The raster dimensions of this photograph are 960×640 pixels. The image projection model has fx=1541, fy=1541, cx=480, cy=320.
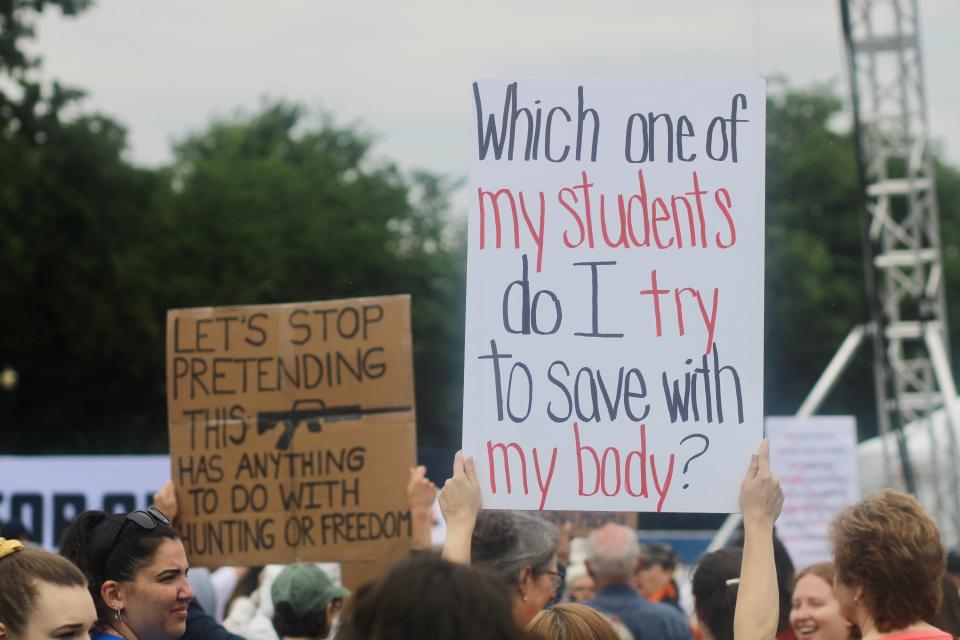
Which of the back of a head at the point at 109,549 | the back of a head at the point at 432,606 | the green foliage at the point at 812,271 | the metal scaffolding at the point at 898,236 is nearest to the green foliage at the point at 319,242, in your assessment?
the green foliage at the point at 812,271

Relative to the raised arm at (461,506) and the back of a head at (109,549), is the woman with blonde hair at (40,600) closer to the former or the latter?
the back of a head at (109,549)

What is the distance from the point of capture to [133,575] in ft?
13.1

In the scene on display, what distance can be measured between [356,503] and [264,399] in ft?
1.79

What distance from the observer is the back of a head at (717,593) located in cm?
455

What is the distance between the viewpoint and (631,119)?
390 cm

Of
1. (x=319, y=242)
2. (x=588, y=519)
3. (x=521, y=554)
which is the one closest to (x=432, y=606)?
(x=521, y=554)

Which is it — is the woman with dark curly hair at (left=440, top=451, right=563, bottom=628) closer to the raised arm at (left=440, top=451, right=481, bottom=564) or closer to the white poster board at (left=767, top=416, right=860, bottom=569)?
the raised arm at (left=440, top=451, right=481, bottom=564)

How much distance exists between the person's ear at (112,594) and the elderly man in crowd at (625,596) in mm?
2397

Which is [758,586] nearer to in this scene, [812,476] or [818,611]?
[818,611]

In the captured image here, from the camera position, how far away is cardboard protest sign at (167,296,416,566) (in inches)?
215

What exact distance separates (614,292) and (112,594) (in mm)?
1512

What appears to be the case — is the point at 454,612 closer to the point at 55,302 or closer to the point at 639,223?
the point at 639,223

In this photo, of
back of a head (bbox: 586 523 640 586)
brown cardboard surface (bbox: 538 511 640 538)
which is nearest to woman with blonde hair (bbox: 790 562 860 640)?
back of a head (bbox: 586 523 640 586)

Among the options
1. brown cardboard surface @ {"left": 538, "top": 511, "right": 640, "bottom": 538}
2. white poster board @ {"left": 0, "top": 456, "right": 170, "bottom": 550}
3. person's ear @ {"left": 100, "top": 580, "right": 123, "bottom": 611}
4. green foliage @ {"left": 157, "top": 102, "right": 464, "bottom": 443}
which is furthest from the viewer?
green foliage @ {"left": 157, "top": 102, "right": 464, "bottom": 443}
